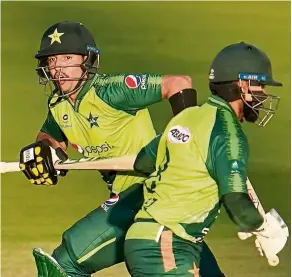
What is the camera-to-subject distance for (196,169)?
4.51 metres

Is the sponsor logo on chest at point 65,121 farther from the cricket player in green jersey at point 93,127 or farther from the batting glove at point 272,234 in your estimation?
the batting glove at point 272,234

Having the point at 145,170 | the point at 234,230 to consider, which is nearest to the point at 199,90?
the point at 234,230

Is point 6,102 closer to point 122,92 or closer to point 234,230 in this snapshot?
point 234,230

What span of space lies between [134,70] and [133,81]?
6.14 metres

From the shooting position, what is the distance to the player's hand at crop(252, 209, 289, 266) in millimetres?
4921

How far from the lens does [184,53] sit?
40.0 feet

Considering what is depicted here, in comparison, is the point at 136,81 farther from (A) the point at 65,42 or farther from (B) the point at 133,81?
(A) the point at 65,42

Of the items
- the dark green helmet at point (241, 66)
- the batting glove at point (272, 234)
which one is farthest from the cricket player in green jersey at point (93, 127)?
the dark green helmet at point (241, 66)

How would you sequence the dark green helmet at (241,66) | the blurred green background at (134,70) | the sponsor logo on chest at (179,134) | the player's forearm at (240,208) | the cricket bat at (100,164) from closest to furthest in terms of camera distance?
the player's forearm at (240,208)
the sponsor logo on chest at (179,134)
the dark green helmet at (241,66)
the cricket bat at (100,164)
the blurred green background at (134,70)

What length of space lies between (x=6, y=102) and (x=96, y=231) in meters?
5.82

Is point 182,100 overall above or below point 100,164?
above

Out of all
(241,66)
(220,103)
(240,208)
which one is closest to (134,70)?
(241,66)

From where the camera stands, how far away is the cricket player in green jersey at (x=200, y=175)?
4.45 metres

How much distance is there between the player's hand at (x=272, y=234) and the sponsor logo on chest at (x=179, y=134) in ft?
1.68
